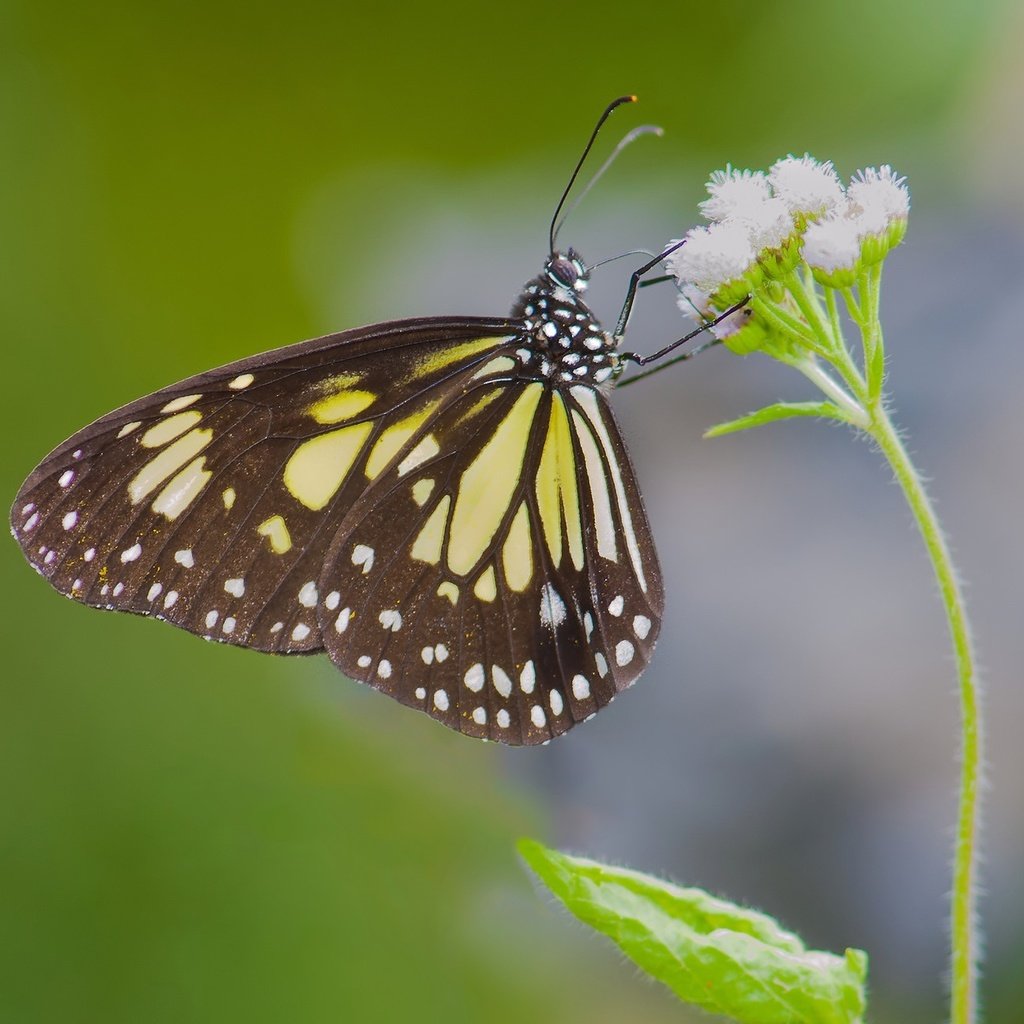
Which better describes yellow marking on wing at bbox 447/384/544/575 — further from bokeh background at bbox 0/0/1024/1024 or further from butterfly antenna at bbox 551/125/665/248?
bokeh background at bbox 0/0/1024/1024

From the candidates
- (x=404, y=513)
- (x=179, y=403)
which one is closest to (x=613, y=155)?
(x=404, y=513)

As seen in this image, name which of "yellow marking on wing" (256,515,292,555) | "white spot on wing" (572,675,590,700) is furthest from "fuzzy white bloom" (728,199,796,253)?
"yellow marking on wing" (256,515,292,555)

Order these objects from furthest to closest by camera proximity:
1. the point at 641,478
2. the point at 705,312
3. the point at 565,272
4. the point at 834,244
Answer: the point at 641,478 < the point at 565,272 < the point at 705,312 < the point at 834,244

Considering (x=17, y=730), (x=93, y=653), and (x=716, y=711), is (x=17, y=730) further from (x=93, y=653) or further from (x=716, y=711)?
(x=716, y=711)

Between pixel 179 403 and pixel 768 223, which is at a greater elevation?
pixel 768 223

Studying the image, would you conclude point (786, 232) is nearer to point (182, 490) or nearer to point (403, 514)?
point (403, 514)

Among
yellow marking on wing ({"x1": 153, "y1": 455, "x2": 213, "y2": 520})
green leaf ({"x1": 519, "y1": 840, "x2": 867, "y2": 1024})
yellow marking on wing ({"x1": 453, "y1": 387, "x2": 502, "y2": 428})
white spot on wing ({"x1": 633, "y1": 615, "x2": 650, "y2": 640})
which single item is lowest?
green leaf ({"x1": 519, "y1": 840, "x2": 867, "y2": 1024})

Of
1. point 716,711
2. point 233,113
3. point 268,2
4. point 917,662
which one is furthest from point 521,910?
point 268,2

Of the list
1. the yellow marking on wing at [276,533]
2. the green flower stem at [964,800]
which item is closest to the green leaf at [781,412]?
the green flower stem at [964,800]
